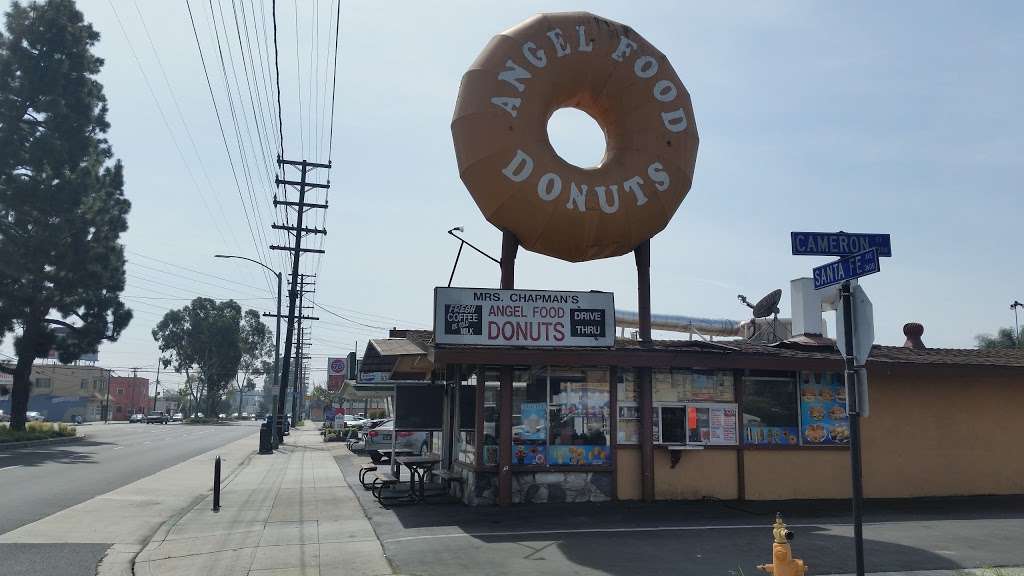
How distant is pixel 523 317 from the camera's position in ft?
45.3

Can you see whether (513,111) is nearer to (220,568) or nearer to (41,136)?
(220,568)

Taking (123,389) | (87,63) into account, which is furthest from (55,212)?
(123,389)

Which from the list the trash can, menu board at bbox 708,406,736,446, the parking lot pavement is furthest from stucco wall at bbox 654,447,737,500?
the trash can

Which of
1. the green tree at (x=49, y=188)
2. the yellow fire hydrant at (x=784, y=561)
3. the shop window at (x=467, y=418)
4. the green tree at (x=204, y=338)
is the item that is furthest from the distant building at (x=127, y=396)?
the yellow fire hydrant at (x=784, y=561)

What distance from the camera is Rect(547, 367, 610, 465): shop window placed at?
14.3 m

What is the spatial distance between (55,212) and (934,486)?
40966mm

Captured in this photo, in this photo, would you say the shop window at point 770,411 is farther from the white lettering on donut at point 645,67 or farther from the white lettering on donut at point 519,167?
the white lettering on donut at point 645,67

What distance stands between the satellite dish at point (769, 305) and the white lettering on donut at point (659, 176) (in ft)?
39.0

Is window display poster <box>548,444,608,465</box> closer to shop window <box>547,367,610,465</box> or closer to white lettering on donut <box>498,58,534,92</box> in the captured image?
shop window <box>547,367,610,465</box>

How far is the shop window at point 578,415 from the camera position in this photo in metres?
14.3

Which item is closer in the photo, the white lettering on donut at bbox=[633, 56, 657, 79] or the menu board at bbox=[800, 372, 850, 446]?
the white lettering on donut at bbox=[633, 56, 657, 79]

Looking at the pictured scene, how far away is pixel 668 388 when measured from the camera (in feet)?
48.9

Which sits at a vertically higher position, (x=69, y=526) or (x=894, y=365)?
(x=894, y=365)

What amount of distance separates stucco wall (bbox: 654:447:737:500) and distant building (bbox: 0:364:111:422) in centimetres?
9990
